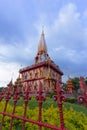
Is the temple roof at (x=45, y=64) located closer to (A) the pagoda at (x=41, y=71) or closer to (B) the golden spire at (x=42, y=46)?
(A) the pagoda at (x=41, y=71)

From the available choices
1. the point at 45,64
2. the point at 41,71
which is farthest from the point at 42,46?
the point at 41,71

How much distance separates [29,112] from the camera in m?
4.60

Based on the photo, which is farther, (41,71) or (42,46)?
(42,46)

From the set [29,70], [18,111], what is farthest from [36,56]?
[18,111]

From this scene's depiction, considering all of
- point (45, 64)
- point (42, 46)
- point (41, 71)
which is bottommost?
point (41, 71)

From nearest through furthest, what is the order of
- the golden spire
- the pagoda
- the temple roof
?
the pagoda < the temple roof < the golden spire

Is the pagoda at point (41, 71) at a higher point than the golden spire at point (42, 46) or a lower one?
lower

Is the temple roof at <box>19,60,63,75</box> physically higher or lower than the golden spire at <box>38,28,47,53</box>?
lower

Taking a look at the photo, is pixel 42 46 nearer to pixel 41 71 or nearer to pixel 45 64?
pixel 45 64

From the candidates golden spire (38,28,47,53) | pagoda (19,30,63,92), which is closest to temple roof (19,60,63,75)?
pagoda (19,30,63,92)

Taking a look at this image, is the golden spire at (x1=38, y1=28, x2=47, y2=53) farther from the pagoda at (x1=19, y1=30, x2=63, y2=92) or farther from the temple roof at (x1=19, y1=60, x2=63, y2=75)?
the temple roof at (x1=19, y1=60, x2=63, y2=75)

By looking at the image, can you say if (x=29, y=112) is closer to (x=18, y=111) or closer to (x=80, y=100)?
(x=18, y=111)

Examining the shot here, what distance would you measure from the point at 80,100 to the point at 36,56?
5441cm

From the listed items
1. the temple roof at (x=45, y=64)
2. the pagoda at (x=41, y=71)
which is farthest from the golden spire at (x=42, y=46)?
the temple roof at (x=45, y=64)
